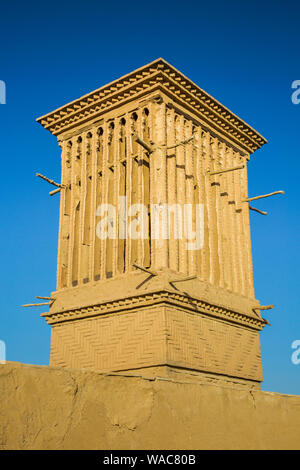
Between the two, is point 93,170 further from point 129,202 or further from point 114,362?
point 114,362

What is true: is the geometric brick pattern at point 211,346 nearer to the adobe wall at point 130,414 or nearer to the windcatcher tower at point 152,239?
the windcatcher tower at point 152,239

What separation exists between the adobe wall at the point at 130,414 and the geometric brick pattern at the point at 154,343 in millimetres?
4935

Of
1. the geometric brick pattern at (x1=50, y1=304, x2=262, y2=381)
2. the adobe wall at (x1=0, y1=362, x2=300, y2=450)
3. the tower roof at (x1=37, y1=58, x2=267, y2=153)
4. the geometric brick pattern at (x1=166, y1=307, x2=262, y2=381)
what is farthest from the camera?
the tower roof at (x1=37, y1=58, x2=267, y2=153)

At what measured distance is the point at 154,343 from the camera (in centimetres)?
1093

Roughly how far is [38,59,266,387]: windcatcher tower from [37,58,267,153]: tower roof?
34 millimetres

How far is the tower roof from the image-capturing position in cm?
1266

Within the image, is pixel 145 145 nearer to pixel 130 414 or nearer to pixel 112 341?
pixel 112 341

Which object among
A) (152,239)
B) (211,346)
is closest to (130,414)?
(152,239)

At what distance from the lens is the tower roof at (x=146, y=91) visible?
12.7 meters

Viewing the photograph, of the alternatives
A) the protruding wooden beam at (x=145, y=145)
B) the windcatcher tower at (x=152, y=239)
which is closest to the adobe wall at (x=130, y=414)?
the windcatcher tower at (x=152, y=239)

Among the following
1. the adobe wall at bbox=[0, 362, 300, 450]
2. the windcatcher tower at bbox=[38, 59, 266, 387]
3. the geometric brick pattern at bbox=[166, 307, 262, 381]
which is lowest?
the adobe wall at bbox=[0, 362, 300, 450]

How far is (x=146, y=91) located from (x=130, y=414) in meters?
9.86

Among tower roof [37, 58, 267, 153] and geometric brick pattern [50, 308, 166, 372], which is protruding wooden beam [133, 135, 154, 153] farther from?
geometric brick pattern [50, 308, 166, 372]

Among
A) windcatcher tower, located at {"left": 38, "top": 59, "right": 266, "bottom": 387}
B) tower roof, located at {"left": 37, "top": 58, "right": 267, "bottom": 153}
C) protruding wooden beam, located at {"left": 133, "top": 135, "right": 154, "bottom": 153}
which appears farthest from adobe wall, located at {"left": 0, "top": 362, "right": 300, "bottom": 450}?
tower roof, located at {"left": 37, "top": 58, "right": 267, "bottom": 153}
